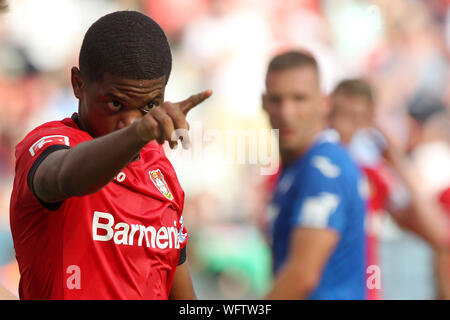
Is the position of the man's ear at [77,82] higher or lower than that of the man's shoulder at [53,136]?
higher

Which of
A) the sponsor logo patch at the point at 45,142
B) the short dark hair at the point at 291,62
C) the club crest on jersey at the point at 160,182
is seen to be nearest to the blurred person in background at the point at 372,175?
the short dark hair at the point at 291,62

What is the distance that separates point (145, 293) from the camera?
2.02 metres

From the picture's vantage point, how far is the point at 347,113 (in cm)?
528

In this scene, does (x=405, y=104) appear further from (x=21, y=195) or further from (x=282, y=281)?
(x=21, y=195)

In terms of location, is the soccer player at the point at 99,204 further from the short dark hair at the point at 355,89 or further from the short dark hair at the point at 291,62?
the short dark hair at the point at 355,89

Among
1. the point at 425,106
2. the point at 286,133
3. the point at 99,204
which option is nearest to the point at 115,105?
the point at 99,204

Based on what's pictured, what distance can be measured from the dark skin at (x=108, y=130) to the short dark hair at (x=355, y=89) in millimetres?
3621

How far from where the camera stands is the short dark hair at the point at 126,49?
1891mm

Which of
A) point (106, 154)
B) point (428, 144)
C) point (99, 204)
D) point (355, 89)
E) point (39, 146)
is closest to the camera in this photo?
point (106, 154)

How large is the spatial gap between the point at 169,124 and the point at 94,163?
9.2 inches

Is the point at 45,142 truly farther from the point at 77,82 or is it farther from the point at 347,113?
the point at 347,113

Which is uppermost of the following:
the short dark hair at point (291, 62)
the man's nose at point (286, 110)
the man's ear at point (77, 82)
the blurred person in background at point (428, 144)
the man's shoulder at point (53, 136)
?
the blurred person in background at point (428, 144)

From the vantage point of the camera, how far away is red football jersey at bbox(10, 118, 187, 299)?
1886mm
